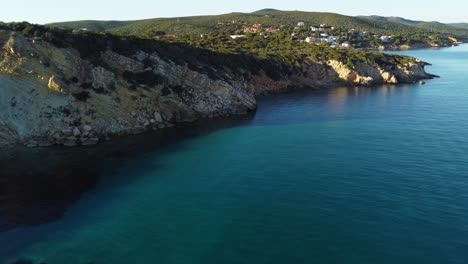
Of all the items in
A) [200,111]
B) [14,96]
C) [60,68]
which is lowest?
[200,111]

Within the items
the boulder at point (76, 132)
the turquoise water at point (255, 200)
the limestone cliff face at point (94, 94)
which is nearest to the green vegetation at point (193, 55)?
the limestone cliff face at point (94, 94)

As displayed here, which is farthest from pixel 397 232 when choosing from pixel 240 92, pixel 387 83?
pixel 387 83

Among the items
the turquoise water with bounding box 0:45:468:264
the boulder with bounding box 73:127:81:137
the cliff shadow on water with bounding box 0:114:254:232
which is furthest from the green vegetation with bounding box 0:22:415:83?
the turquoise water with bounding box 0:45:468:264

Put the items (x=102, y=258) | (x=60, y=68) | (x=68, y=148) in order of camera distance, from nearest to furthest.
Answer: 1. (x=102, y=258)
2. (x=68, y=148)
3. (x=60, y=68)

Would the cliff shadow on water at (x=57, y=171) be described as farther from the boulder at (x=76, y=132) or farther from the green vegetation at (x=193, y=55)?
the green vegetation at (x=193, y=55)

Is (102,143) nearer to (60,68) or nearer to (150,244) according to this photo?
(60,68)

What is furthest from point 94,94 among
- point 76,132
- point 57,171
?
point 57,171
